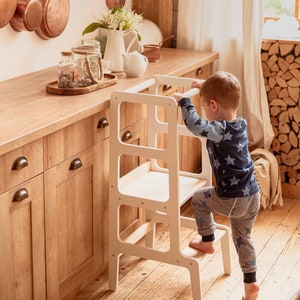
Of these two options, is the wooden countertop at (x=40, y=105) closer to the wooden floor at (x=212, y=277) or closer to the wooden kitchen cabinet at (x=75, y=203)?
the wooden kitchen cabinet at (x=75, y=203)

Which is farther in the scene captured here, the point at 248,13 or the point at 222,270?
the point at 248,13

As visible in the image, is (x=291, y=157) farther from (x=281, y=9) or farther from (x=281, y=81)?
(x=281, y=9)

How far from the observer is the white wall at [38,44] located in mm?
3322

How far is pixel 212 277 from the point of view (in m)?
3.37

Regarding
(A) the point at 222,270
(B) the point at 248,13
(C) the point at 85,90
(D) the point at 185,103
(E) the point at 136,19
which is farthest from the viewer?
(B) the point at 248,13

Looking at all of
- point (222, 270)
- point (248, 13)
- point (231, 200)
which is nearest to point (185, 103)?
point (231, 200)

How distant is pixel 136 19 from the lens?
12.2 ft

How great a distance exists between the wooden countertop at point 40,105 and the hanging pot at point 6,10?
0.30m

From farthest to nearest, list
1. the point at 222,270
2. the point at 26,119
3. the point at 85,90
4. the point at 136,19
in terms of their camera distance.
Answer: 1. the point at 136,19
2. the point at 222,270
3. the point at 85,90
4. the point at 26,119

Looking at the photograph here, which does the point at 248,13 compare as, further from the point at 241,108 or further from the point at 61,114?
the point at 61,114

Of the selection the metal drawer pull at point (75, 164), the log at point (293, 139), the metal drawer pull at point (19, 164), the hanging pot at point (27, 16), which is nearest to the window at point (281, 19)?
the log at point (293, 139)

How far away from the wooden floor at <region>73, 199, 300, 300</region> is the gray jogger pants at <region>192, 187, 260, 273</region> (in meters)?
0.30

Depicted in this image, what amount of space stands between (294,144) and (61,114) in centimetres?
205

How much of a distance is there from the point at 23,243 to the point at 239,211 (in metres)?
0.88
